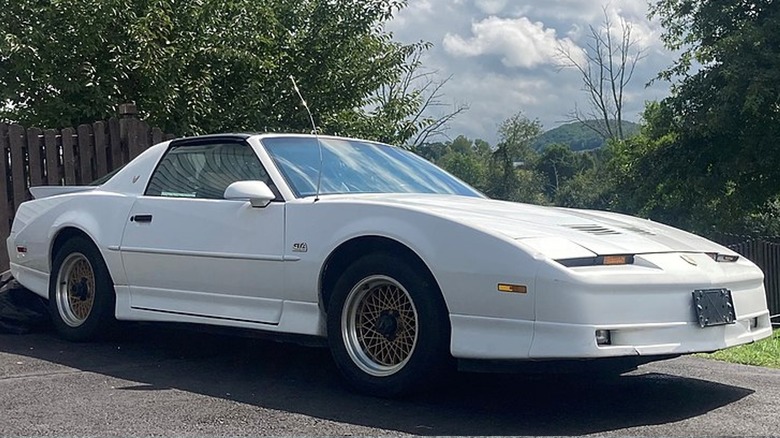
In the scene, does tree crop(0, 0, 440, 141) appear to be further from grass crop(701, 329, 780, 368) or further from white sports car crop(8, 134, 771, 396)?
grass crop(701, 329, 780, 368)

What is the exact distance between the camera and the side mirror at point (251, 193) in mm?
5469

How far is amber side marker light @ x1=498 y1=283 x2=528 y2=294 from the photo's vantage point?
→ 14.4 feet

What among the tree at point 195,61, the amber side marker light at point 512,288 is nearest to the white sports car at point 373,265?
the amber side marker light at point 512,288

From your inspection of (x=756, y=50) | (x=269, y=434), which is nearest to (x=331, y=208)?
(x=269, y=434)

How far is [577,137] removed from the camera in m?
57.9

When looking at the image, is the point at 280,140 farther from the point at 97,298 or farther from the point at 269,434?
the point at 269,434

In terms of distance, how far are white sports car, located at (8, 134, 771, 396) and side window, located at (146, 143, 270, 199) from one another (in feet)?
0.04

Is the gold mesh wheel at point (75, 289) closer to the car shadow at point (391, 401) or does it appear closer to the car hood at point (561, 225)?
the car shadow at point (391, 401)

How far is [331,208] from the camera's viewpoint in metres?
5.24

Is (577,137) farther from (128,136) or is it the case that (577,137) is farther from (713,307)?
(713,307)

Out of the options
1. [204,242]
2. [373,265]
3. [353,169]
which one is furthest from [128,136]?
[373,265]

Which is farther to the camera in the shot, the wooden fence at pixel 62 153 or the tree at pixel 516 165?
the tree at pixel 516 165

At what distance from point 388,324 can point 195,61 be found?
7.75m

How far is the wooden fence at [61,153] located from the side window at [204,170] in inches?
123
